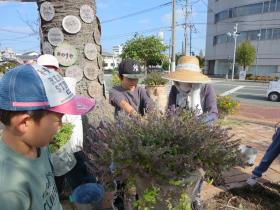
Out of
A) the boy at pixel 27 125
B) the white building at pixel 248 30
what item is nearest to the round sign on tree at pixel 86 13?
the boy at pixel 27 125

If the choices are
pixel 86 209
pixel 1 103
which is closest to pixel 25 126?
pixel 1 103

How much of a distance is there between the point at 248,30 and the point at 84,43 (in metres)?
41.1

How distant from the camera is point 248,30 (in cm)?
4034

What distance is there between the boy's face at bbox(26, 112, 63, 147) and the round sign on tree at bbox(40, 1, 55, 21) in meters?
2.36

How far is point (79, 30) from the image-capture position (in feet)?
11.0

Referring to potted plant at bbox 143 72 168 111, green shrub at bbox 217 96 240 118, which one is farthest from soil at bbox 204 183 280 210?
potted plant at bbox 143 72 168 111

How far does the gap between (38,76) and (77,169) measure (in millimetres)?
1909

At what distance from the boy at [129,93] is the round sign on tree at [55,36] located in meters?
0.89

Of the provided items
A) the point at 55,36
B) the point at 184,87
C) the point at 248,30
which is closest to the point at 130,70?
the point at 184,87

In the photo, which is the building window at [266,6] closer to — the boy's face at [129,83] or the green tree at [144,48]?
the green tree at [144,48]

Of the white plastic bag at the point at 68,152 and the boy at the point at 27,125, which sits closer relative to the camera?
the boy at the point at 27,125

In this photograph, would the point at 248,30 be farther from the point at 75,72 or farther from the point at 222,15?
the point at 75,72

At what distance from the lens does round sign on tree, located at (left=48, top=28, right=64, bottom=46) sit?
10.9 ft

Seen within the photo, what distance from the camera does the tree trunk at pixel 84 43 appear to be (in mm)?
3287
